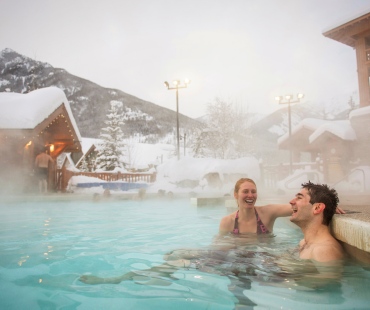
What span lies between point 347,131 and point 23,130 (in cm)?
1536

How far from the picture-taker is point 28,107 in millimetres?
12633

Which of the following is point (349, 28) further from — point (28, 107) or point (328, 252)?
point (28, 107)

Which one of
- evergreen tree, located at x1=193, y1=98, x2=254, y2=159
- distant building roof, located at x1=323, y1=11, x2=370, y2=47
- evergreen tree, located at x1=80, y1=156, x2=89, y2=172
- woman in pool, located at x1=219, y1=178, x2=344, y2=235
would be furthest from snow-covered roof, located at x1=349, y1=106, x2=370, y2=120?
evergreen tree, located at x1=80, y1=156, x2=89, y2=172

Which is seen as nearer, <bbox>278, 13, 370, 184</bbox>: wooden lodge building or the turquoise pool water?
the turquoise pool water

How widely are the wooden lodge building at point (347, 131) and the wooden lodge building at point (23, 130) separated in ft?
41.8

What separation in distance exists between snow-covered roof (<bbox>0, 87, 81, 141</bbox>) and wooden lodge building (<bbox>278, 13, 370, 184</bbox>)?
1271 cm

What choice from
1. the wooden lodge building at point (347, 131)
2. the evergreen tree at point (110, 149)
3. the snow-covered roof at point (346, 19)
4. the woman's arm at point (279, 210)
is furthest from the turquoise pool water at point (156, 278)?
the evergreen tree at point (110, 149)

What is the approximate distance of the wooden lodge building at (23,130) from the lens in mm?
12062

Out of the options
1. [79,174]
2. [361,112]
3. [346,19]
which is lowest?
[79,174]

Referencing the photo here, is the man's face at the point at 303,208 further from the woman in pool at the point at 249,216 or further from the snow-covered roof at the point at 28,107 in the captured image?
the snow-covered roof at the point at 28,107

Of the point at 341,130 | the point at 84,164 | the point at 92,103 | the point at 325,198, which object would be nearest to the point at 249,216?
the point at 325,198

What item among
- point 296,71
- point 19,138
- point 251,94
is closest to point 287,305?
point 19,138

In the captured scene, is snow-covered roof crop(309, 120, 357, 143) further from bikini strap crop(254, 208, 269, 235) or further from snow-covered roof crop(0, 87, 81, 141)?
snow-covered roof crop(0, 87, 81, 141)

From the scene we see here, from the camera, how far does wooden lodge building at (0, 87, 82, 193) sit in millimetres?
12062
